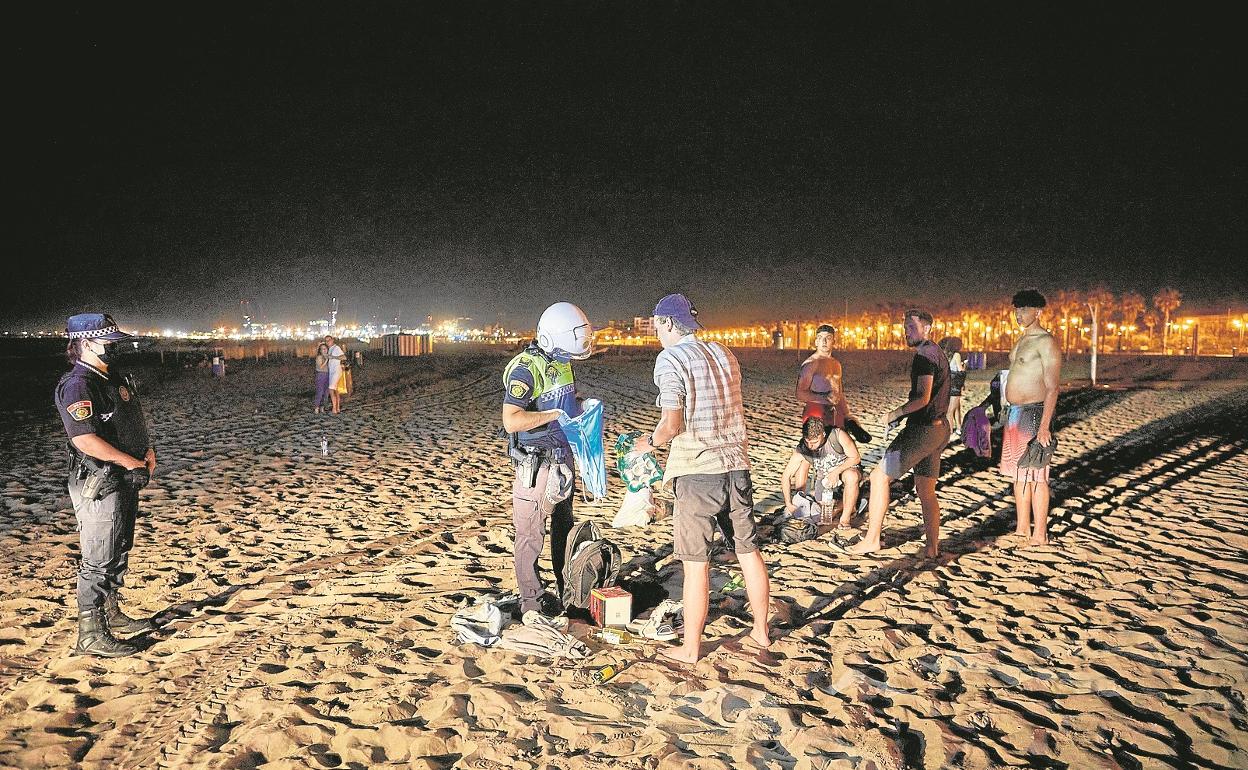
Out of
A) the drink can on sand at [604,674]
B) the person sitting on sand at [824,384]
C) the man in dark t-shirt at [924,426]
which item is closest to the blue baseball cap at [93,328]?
the drink can on sand at [604,674]

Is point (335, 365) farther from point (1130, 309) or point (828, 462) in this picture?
point (1130, 309)

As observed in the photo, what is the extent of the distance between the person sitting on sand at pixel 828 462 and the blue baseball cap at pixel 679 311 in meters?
3.13

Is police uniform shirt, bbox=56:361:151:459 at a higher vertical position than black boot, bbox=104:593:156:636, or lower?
higher

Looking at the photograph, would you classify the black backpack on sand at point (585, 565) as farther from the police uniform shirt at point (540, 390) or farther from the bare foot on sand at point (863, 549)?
the bare foot on sand at point (863, 549)

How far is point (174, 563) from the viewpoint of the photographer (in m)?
6.09

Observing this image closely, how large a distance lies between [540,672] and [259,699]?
162 centimetres

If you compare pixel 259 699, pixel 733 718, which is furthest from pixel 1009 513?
pixel 259 699

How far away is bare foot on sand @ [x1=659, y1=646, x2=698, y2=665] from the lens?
4.18m

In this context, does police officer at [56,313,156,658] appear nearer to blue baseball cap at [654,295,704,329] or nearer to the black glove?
the black glove

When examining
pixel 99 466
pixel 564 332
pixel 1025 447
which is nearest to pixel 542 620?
pixel 564 332

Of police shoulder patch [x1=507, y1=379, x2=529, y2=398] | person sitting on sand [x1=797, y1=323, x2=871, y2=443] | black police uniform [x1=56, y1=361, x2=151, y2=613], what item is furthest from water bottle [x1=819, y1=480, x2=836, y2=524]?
black police uniform [x1=56, y1=361, x2=151, y2=613]

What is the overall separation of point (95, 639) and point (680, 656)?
12.5 ft

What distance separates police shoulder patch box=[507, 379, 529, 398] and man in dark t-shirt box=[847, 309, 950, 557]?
3431 millimetres

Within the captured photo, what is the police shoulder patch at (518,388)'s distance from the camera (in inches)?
168
